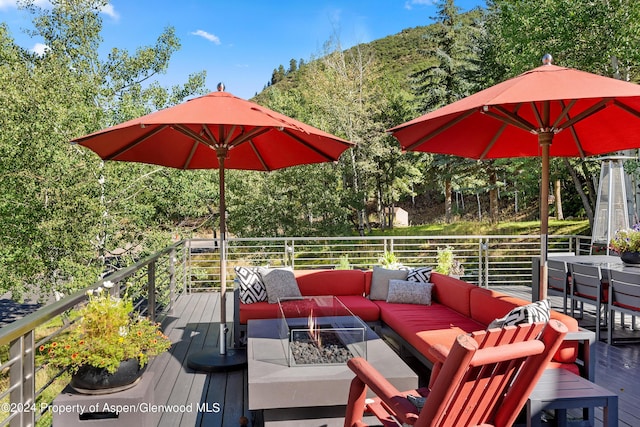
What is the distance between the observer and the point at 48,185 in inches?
407

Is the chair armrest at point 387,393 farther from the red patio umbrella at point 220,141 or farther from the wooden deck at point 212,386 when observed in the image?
the red patio umbrella at point 220,141

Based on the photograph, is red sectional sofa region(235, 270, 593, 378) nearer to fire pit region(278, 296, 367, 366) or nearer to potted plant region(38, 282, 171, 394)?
fire pit region(278, 296, 367, 366)

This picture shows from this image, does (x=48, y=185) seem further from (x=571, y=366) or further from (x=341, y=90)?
(x=341, y=90)

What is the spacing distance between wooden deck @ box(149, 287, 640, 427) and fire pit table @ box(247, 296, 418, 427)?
1.27 ft

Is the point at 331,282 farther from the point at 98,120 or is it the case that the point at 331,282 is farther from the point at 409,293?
the point at 98,120

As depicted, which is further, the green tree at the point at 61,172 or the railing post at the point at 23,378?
the green tree at the point at 61,172

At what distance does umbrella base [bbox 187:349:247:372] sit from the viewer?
4.28 m

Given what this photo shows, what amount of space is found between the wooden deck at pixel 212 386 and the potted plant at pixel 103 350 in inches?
11.8

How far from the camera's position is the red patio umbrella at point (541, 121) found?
10.2 feet

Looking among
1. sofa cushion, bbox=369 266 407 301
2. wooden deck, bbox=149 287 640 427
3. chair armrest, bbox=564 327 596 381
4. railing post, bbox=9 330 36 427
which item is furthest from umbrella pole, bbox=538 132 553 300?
railing post, bbox=9 330 36 427

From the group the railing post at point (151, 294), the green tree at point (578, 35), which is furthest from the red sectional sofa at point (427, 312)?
the green tree at point (578, 35)

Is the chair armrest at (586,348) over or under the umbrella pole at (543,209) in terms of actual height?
under

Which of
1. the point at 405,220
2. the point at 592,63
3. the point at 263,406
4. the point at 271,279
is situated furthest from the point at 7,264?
the point at 405,220

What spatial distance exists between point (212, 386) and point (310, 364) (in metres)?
1.07
